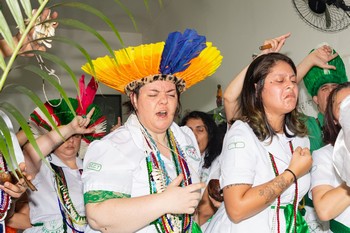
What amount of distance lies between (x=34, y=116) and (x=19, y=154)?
1.05m

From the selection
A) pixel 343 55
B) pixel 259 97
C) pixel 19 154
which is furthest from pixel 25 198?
pixel 343 55

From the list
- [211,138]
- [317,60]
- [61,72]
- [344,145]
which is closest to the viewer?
[344,145]

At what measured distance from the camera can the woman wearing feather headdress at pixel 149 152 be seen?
1.45m

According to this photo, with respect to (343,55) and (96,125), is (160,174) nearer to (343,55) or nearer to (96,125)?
(96,125)

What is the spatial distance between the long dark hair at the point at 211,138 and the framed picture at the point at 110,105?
380cm

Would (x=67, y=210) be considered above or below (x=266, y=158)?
below

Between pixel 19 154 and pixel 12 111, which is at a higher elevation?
pixel 12 111

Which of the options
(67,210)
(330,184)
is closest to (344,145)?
(330,184)

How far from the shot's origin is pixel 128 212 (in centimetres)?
143

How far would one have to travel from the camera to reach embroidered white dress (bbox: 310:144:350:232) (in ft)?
5.69

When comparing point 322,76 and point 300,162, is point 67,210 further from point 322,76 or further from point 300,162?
point 322,76

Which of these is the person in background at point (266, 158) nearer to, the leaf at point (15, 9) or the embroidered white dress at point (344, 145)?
the embroidered white dress at point (344, 145)

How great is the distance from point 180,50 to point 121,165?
1.49ft

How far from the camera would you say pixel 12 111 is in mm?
949
